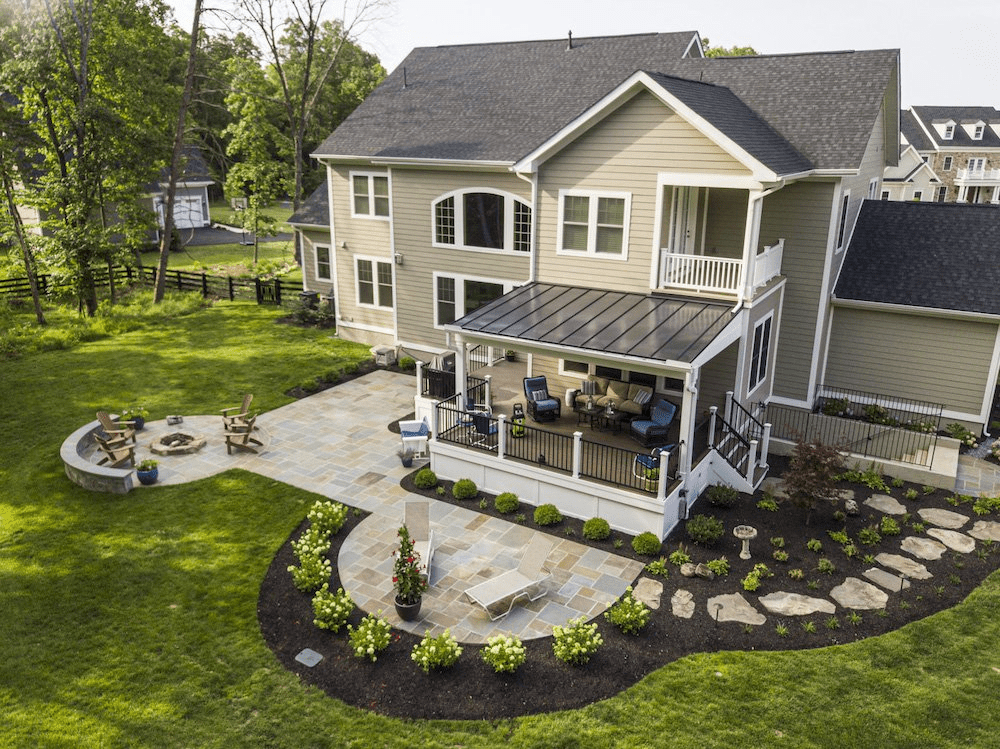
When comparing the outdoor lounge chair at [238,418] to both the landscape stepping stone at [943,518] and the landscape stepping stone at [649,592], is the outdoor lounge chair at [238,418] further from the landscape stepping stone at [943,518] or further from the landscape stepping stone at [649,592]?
the landscape stepping stone at [943,518]

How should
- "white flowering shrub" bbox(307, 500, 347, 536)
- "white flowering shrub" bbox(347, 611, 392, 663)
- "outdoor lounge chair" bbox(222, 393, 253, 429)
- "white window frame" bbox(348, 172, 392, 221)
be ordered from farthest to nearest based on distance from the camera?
"white window frame" bbox(348, 172, 392, 221) < "outdoor lounge chair" bbox(222, 393, 253, 429) < "white flowering shrub" bbox(307, 500, 347, 536) < "white flowering shrub" bbox(347, 611, 392, 663)

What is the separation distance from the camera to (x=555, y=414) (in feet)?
54.1

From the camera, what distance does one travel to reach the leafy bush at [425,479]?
50.6ft

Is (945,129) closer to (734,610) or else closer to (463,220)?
(463,220)

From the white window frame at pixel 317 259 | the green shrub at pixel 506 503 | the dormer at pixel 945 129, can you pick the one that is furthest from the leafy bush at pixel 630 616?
the dormer at pixel 945 129

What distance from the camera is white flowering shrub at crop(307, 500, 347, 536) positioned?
13.5m

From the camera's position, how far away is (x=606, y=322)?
49.0 ft

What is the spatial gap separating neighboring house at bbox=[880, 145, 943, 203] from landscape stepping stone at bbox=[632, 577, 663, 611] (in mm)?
49880

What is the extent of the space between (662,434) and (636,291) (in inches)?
138

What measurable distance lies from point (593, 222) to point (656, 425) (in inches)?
199

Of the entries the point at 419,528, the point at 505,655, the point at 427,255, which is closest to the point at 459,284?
the point at 427,255

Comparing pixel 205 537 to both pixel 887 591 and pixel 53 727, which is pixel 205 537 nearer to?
pixel 53 727

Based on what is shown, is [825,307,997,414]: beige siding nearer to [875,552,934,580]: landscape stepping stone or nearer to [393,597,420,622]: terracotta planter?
[875,552,934,580]: landscape stepping stone

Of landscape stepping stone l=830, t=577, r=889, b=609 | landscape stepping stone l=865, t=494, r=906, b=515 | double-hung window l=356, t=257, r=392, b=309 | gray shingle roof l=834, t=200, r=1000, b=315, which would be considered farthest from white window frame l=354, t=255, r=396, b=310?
landscape stepping stone l=830, t=577, r=889, b=609
